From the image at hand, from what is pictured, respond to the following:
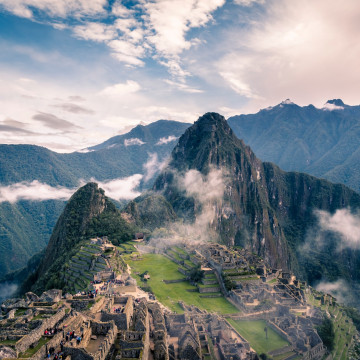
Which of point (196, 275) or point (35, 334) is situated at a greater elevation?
point (35, 334)

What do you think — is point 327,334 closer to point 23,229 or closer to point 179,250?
point 179,250

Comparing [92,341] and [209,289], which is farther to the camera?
[209,289]

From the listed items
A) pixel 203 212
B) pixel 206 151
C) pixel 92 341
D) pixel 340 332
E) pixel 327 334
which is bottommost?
pixel 203 212

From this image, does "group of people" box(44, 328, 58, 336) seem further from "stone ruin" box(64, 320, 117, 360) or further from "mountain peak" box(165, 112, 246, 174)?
"mountain peak" box(165, 112, 246, 174)

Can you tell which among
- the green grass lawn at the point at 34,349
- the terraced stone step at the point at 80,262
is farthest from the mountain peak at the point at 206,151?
the green grass lawn at the point at 34,349

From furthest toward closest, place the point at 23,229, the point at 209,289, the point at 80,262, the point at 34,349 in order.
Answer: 1. the point at 23,229
2. the point at 80,262
3. the point at 209,289
4. the point at 34,349

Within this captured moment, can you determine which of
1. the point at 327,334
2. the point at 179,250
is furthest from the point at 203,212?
the point at 327,334

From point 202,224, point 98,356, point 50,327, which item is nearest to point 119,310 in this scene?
A: point 50,327
